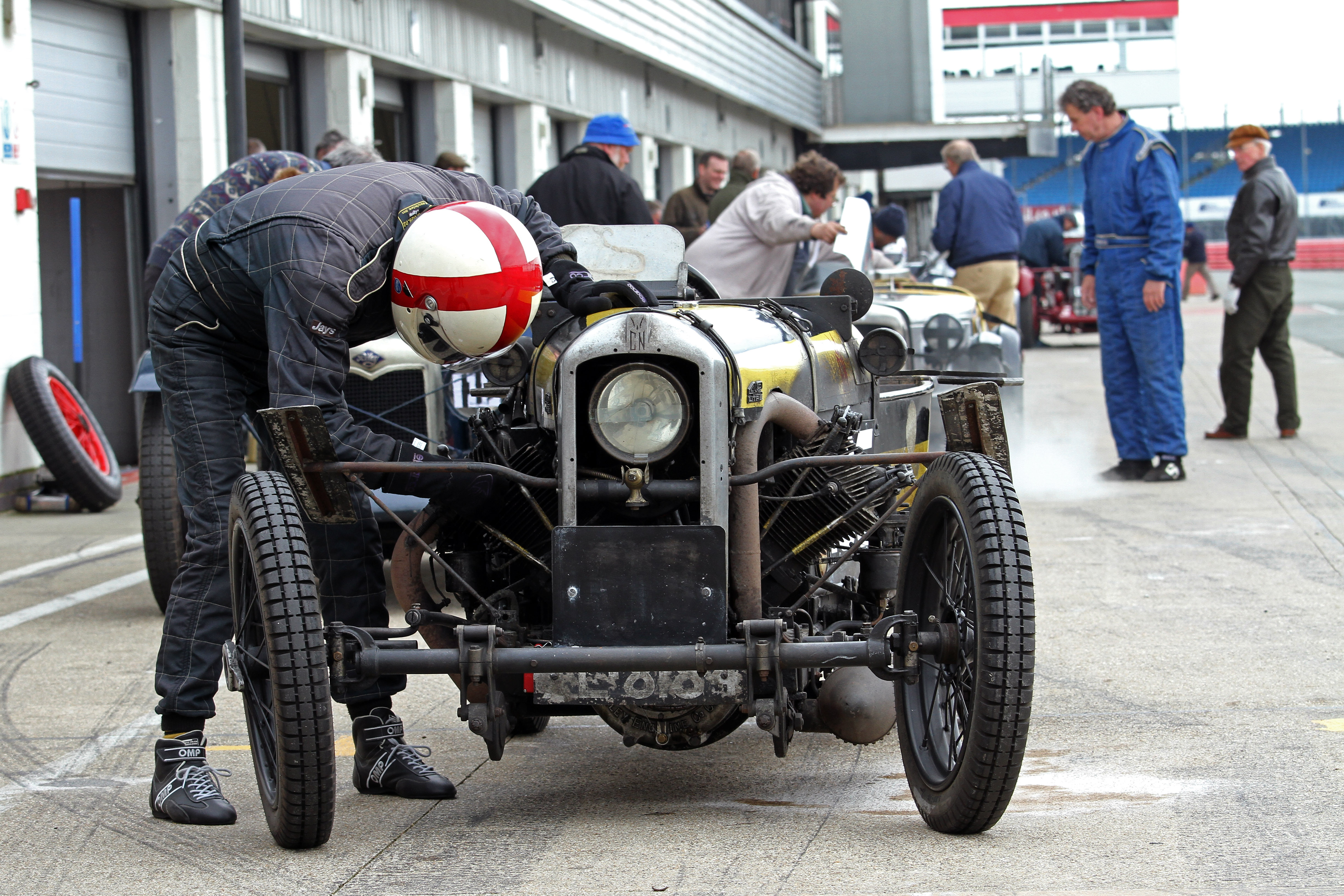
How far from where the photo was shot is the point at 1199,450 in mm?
10703

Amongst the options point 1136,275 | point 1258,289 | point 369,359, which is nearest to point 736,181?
point 1136,275

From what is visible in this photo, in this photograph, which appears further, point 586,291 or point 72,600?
point 72,600

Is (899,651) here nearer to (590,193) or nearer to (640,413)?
(640,413)

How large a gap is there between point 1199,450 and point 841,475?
7441 mm

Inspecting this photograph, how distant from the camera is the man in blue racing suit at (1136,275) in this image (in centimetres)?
905

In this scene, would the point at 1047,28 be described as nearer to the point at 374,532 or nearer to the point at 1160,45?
the point at 1160,45

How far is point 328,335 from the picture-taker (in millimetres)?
3654

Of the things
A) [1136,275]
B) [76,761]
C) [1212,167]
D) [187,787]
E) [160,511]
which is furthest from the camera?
[1212,167]

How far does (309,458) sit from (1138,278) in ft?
21.9

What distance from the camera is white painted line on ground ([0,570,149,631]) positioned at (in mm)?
Result: 6285

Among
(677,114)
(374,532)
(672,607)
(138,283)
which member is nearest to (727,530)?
(672,607)

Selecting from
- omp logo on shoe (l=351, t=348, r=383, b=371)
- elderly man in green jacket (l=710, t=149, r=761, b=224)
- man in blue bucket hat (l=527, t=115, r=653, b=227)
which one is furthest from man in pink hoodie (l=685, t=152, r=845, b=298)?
omp logo on shoe (l=351, t=348, r=383, b=371)

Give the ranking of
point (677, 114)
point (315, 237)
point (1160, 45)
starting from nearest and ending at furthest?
1. point (315, 237)
2. point (677, 114)
3. point (1160, 45)

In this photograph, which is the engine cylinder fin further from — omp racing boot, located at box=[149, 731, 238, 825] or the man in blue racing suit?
the man in blue racing suit
